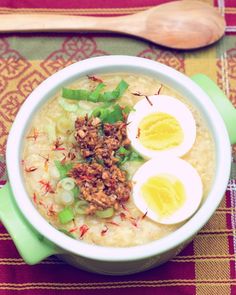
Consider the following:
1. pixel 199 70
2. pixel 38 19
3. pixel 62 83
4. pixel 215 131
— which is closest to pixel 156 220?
pixel 215 131

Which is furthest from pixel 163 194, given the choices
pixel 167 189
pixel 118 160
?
pixel 118 160

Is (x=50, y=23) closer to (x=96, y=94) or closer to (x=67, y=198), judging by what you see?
(x=96, y=94)

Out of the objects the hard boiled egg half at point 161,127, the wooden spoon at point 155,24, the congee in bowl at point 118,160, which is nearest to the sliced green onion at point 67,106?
the congee in bowl at point 118,160

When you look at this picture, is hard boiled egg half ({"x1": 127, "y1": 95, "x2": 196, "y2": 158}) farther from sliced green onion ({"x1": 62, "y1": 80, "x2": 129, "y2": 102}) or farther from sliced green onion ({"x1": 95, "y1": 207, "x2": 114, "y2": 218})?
sliced green onion ({"x1": 95, "y1": 207, "x2": 114, "y2": 218})

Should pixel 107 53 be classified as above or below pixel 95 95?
above

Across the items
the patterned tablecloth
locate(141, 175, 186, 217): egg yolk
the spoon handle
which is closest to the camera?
locate(141, 175, 186, 217): egg yolk

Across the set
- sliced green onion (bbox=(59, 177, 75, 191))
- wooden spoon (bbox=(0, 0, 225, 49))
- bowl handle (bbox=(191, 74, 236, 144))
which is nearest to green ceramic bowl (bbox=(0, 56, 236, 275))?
bowl handle (bbox=(191, 74, 236, 144))

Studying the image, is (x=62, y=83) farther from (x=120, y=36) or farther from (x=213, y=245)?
(x=213, y=245)
